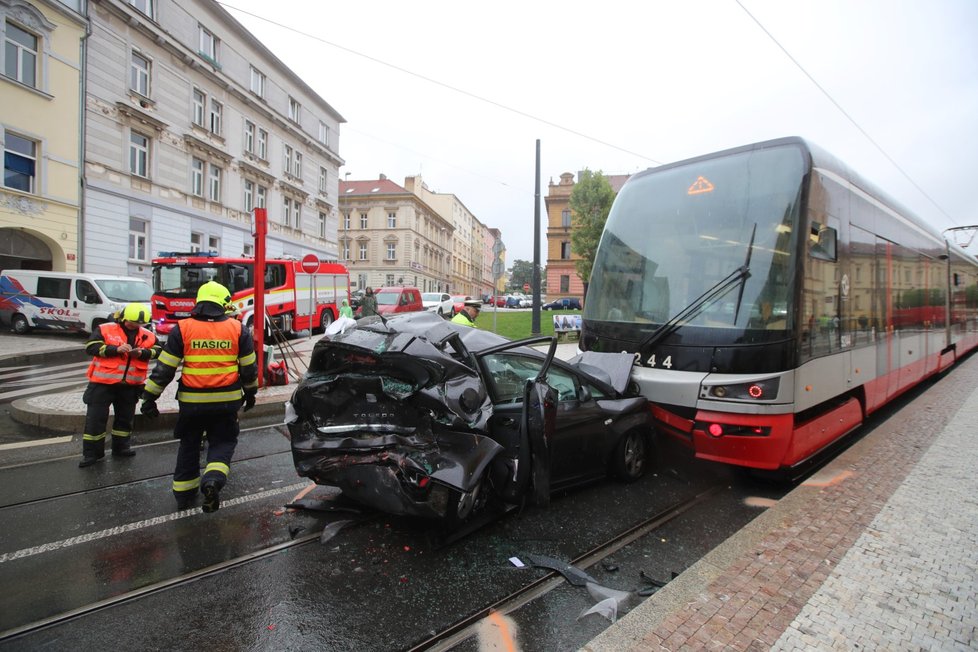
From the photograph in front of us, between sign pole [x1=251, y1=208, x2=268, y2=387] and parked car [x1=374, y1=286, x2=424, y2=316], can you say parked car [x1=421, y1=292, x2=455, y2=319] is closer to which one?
parked car [x1=374, y1=286, x2=424, y2=316]

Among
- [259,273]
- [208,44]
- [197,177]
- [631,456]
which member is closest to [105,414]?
[259,273]

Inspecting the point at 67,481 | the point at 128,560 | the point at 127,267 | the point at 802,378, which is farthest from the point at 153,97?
the point at 802,378

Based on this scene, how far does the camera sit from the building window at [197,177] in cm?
2434

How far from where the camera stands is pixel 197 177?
24875mm

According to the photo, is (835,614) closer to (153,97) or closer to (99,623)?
(99,623)

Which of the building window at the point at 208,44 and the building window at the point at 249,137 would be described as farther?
the building window at the point at 249,137

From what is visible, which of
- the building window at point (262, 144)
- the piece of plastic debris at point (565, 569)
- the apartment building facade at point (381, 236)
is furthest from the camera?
the apartment building facade at point (381, 236)

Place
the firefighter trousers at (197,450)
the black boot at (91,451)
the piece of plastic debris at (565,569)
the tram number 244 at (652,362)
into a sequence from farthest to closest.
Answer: the black boot at (91,451), the tram number 244 at (652,362), the firefighter trousers at (197,450), the piece of plastic debris at (565,569)

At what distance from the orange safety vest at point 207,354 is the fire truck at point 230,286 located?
11312 millimetres

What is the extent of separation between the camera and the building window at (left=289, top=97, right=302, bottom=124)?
3238 centimetres

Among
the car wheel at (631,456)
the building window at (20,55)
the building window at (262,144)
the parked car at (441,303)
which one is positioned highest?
the building window at (262,144)

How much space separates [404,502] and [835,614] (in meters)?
2.47

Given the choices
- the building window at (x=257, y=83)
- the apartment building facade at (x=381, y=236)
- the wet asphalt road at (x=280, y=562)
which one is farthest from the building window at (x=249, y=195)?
the apartment building facade at (x=381, y=236)

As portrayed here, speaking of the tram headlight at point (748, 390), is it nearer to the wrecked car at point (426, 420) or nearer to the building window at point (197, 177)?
the wrecked car at point (426, 420)
